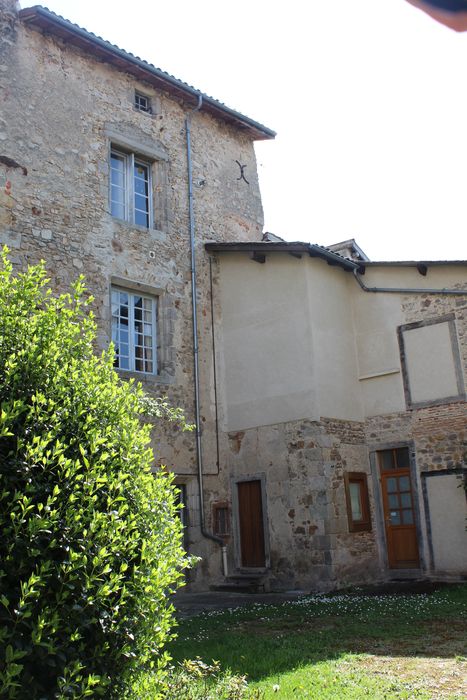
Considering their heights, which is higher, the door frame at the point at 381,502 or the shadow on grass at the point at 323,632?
the door frame at the point at 381,502

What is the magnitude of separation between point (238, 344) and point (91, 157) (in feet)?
13.2

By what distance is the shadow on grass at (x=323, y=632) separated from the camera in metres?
5.58

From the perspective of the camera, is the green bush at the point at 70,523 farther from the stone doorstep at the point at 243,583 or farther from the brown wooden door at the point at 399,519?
the brown wooden door at the point at 399,519

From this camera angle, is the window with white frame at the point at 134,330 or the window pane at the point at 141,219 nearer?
the window with white frame at the point at 134,330

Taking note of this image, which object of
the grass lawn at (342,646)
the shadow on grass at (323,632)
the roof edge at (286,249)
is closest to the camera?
the grass lawn at (342,646)

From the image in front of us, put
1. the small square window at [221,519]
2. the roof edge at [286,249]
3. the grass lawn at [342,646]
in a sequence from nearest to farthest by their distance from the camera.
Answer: the grass lawn at [342,646]
the roof edge at [286,249]
the small square window at [221,519]

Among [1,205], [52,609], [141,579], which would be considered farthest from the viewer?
[1,205]

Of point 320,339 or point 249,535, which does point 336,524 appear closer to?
point 249,535

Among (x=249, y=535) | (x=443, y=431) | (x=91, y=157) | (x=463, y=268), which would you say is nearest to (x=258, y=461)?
(x=249, y=535)

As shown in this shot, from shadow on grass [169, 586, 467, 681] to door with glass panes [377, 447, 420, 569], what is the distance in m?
2.03

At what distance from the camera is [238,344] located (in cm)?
1208

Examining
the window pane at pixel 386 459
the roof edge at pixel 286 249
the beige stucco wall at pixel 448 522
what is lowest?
the beige stucco wall at pixel 448 522

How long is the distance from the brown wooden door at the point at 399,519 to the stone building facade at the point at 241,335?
25mm

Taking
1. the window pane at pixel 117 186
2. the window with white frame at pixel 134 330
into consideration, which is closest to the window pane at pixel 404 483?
the window with white frame at pixel 134 330
